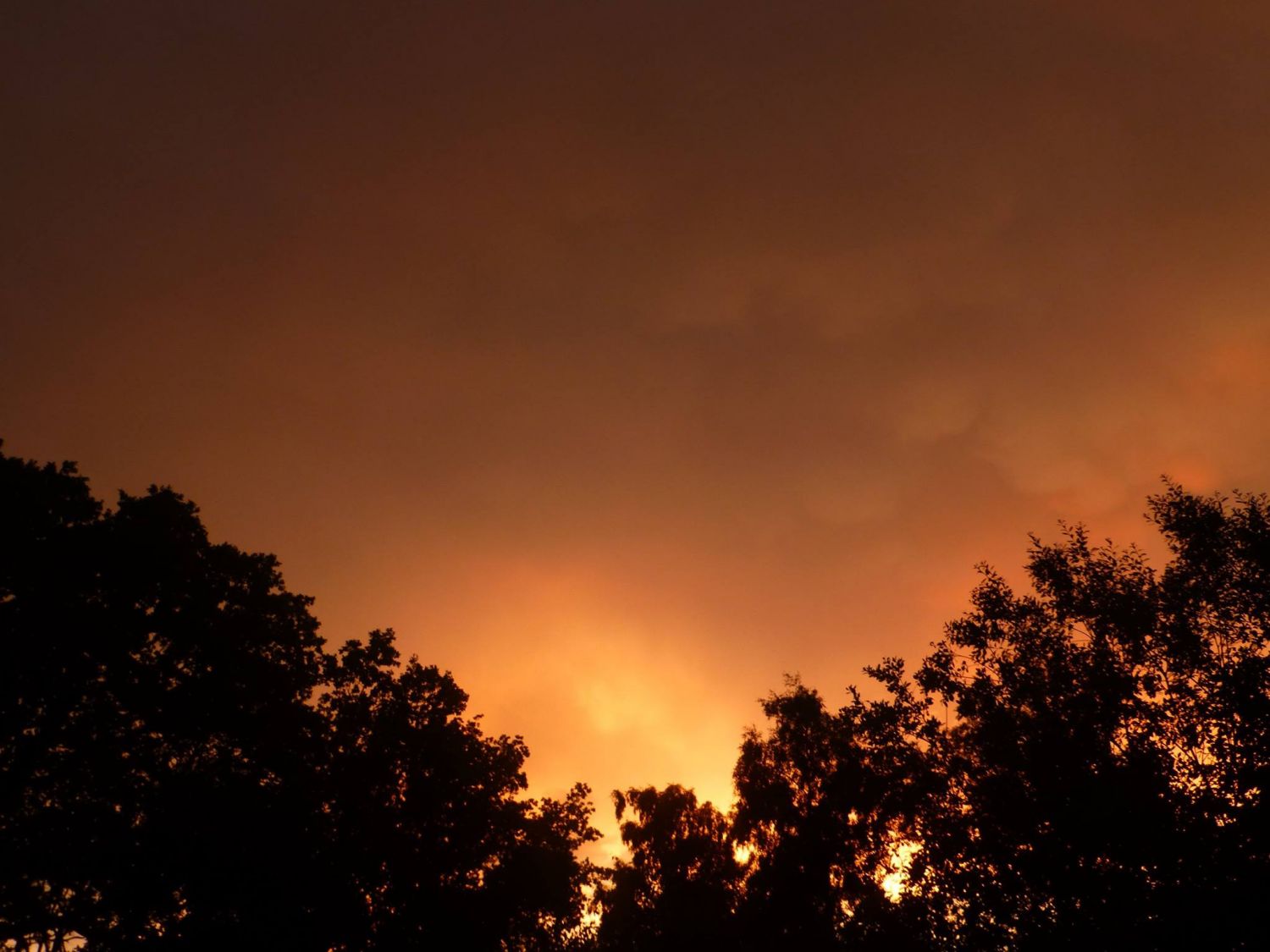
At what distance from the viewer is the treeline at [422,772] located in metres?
23.4

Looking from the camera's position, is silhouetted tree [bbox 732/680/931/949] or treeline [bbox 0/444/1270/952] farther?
silhouetted tree [bbox 732/680/931/949]

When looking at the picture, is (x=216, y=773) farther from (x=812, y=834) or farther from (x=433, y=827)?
(x=812, y=834)

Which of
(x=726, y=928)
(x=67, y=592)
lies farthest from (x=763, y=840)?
(x=67, y=592)

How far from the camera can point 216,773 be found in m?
28.3

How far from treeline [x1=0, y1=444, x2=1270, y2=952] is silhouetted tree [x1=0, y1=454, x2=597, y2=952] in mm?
94

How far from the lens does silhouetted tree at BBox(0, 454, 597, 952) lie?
24875mm

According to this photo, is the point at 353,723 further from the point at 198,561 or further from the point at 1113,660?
the point at 1113,660

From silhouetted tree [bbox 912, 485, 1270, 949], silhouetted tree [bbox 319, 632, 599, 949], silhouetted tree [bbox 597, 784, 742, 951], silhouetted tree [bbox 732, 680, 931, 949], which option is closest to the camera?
silhouetted tree [bbox 912, 485, 1270, 949]

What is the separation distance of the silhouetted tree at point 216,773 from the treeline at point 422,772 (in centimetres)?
9

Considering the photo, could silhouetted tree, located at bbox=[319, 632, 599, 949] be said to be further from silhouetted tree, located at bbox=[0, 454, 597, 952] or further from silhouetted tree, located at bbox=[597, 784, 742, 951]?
silhouetted tree, located at bbox=[597, 784, 742, 951]

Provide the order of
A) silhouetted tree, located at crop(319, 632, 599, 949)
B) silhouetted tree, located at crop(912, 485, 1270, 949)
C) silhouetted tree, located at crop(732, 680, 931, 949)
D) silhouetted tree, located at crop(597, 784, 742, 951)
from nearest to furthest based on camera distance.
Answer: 1. silhouetted tree, located at crop(912, 485, 1270, 949)
2. silhouetted tree, located at crop(319, 632, 599, 949)
3. silhouetted tree, located at crop(732, 680, 931, 949)
4. silhouetted tree, located at crop(597, 784, 742, 951)

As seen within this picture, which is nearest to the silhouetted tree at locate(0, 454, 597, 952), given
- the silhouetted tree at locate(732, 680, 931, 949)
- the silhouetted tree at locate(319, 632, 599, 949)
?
the silhouetted tree at locate(319, 632, 599, 949)

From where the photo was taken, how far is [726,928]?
4562 centimetres

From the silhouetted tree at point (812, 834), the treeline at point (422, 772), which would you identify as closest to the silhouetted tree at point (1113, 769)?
the treeline at point (422, 772)
